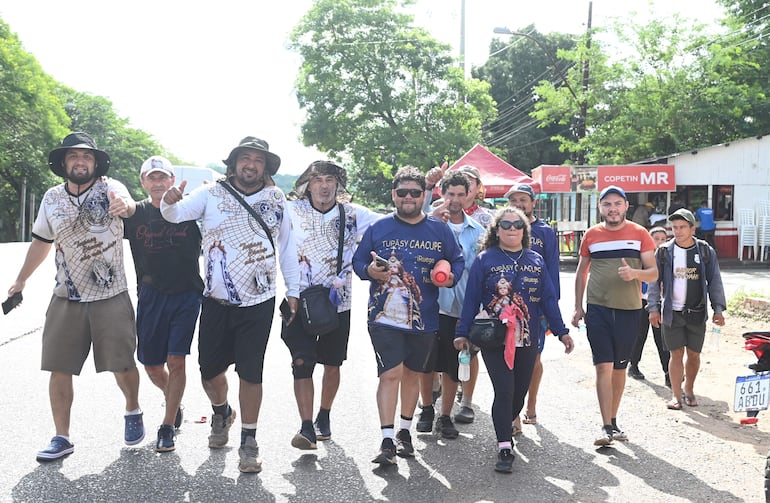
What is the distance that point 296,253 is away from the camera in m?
5.33

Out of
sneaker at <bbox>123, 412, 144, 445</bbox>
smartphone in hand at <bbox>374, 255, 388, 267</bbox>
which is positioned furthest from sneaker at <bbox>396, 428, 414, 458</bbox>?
sneaker at <bbox>123, 412, 144, 445</bbox>

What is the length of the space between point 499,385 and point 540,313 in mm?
611

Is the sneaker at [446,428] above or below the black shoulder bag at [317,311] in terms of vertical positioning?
below

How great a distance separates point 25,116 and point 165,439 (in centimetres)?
4166

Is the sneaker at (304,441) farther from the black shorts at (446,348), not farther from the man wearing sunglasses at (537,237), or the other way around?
the man wearing sunglasses at (537,237)

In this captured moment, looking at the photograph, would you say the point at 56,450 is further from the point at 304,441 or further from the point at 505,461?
the point at 505,461

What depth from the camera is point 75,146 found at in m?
5.13

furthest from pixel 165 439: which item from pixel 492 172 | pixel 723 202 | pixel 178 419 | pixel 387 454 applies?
pixel 723 202

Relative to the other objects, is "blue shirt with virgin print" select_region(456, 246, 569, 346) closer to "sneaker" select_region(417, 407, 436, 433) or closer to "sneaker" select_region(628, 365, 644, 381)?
"sneaker" select_region(417, 407, 436, 433)

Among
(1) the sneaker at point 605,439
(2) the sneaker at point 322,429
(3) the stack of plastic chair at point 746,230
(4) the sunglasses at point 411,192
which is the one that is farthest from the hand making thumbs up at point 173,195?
(3) the stack of plastic chair at point 746,230

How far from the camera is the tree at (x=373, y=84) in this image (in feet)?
121

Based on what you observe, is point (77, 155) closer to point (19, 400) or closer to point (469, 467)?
point (19, 400)

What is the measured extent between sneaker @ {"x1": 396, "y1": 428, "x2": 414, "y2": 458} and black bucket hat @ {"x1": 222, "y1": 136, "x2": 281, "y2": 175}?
195 cm

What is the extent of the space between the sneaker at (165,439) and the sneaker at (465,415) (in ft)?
7.29
